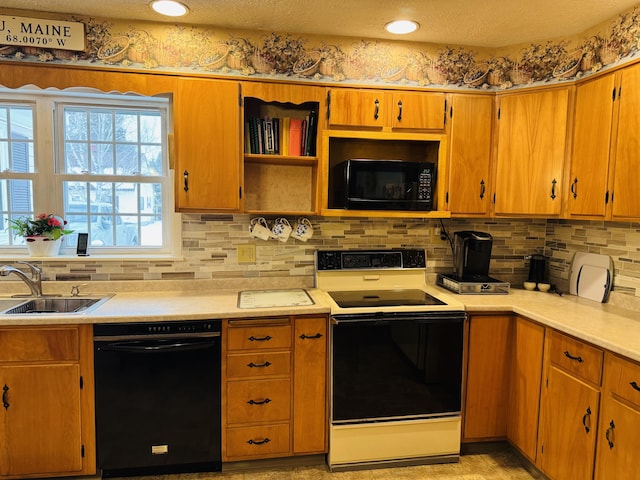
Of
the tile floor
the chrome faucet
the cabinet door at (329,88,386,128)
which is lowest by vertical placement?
the tile floor

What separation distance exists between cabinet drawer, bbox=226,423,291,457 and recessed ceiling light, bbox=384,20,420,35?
→ 232 cm

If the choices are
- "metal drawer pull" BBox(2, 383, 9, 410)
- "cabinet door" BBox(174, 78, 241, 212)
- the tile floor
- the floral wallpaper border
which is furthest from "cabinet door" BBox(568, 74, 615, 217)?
"metal drawer pull" BBox(2, 383, 9, 410)

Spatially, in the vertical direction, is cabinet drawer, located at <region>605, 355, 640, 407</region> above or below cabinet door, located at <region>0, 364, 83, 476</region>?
above

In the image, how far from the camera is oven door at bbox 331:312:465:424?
6.89 feet

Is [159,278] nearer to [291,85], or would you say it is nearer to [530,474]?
[291,85]

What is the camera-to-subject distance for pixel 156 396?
6.59ft

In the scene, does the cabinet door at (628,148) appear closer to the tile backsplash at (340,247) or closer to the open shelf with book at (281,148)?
the tile backsplash at (340,247)

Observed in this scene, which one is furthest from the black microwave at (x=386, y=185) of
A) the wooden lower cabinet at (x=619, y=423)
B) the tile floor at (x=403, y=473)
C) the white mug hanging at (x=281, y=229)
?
the tile floor at (x=403, y=473)

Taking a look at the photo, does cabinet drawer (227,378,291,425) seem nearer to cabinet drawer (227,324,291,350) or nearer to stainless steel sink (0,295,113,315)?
cabinet drawer (227,324,291,350)

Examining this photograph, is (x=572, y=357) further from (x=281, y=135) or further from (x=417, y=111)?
(x=281, y=135)

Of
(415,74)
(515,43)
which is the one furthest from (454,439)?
(515,43)

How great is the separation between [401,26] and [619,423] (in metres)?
2.22

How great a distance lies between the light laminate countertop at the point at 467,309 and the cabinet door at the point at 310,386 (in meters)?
0.11

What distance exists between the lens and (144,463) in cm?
203
